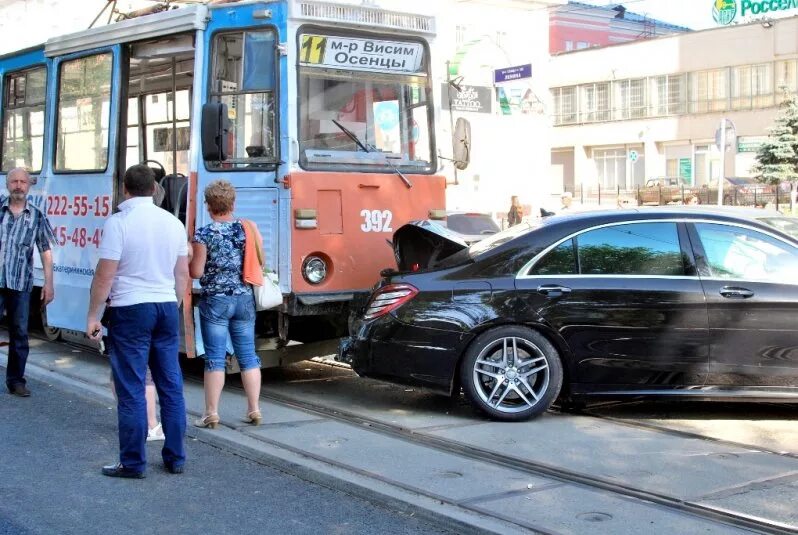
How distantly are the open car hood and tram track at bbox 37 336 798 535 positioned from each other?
1.31 meters

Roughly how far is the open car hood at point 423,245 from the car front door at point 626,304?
0.91 meters

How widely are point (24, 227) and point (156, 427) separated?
2.31 metres

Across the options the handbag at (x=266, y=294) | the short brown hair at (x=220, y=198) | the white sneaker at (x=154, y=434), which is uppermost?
the short brown hair at (x=220, y=198)

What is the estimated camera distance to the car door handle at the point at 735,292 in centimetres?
715

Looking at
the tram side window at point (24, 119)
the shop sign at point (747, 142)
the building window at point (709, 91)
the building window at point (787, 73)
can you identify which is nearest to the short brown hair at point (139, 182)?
the tram side window at point (24, 119)

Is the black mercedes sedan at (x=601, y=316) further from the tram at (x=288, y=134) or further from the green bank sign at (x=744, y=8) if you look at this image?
→ the green bank sign at (x=744, y=8)

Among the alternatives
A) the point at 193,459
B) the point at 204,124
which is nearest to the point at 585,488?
the point at 193,459

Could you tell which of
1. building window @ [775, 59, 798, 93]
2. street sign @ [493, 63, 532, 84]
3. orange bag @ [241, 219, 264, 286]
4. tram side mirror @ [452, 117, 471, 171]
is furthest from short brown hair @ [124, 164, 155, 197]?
building window @ [775, 59, 798, 93]

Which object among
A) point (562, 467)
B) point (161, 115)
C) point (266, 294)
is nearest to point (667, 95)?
point (161, 115)

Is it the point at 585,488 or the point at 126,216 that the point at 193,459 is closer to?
the point at 126,216

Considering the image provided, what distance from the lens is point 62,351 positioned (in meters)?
10.8

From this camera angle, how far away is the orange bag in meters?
6.99

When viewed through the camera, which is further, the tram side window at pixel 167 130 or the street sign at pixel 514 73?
the street sign at pixel 514 73

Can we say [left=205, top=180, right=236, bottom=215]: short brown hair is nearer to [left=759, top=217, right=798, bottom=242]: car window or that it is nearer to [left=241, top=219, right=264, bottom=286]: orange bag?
[left=241, top=219, right=264, bottom=286]: orange bag
